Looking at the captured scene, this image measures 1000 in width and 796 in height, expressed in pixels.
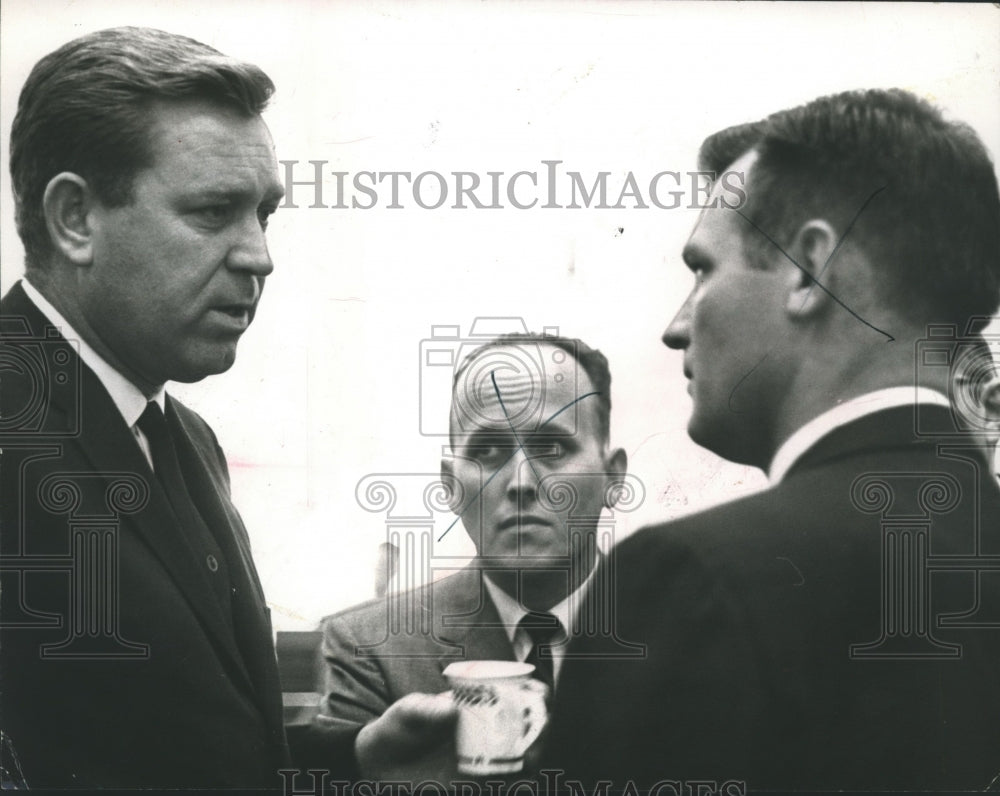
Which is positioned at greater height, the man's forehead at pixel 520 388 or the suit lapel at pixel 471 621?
the man's forehead at pixel 520 388

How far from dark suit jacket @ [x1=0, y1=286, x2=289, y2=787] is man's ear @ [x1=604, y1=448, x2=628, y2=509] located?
3.22 feet

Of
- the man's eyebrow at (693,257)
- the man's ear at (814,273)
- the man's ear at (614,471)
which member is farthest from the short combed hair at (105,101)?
the man's ear at (814,273)

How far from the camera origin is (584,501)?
10.6 feet

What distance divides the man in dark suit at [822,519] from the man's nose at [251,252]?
1112mm

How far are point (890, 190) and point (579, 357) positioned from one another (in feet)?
3.13

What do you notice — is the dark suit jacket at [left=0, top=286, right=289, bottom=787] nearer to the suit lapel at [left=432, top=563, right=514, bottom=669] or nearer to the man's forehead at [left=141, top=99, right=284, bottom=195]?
the suit lapel at [left=432, top=563, right=514, bottom=669]

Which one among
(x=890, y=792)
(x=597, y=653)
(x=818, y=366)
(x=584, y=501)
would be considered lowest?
(x=890, y=792)

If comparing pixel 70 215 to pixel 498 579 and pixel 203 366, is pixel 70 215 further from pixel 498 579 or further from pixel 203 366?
pixel 498 579

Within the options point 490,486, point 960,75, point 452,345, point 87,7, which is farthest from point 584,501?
point 87,7

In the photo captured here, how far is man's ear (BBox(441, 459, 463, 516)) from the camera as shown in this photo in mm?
3248

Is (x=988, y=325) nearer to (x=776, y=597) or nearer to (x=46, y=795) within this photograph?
(x=776, y=597)

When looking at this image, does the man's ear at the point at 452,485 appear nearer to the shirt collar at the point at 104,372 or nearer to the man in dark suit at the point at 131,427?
the man in dark suit at the point at 131,427

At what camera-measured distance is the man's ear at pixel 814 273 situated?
3.24 metres

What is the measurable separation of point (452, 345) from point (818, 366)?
0.99 meters
